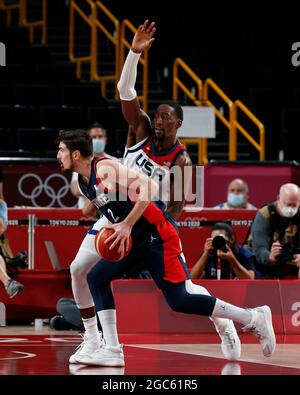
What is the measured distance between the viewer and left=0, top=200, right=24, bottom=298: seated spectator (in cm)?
1175

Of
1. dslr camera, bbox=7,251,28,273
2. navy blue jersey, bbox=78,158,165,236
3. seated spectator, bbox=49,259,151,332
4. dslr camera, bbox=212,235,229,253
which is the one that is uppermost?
navy blue jersey, bbox=78,158,165,236

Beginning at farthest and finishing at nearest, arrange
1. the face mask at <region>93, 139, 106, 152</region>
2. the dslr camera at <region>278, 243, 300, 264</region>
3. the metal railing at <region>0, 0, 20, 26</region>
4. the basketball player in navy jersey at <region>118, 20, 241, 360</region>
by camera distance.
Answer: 1. the metal railing at <region>0, 0, 20, 26</region>
2. the face mask at <region>93, 139, 106, 152</region>
3. the dslr camera at <region>278, 243, 300, 264</region>
4. the basketball player in navy jersey at <region>118, 20, 241, 360</region>

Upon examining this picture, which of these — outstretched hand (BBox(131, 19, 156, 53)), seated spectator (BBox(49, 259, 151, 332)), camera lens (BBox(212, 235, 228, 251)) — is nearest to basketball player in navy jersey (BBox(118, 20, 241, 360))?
outstretched hand (BBox(131, 19, 156, 53))

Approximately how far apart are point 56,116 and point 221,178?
4663mm

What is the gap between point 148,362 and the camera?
26.9ft

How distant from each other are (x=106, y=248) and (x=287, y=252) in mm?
4069

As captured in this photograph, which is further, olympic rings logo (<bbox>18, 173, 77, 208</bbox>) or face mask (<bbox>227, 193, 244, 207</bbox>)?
olympic rings logo (<bbox>18, 173, 77, 208</bbox>)

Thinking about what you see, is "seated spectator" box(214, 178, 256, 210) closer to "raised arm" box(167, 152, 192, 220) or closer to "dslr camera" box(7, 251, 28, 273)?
"dslr camera" box(7, 251, 28, 273)

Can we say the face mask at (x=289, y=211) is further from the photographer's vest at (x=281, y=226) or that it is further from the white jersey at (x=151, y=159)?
the white jersey at (x=151, y=159)

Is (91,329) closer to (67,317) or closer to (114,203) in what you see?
(114,203)

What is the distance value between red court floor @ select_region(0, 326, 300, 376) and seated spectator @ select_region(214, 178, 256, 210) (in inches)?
133
